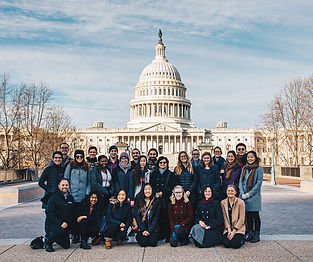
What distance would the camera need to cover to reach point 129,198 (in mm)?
10273

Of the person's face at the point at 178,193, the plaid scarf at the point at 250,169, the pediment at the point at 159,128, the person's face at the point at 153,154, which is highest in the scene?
the pediment at the point at 159,128

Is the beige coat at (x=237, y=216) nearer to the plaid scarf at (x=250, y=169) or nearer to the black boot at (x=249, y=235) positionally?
the black boot at (x=249, y=235)

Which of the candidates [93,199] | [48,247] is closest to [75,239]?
[48,247]

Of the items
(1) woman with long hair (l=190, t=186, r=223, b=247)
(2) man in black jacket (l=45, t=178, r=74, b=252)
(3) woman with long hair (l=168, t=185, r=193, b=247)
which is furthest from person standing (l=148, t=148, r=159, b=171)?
(2) man in black jacket (l=45, t=178, r=74, b=252)

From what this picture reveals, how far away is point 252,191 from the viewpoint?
10.1 m

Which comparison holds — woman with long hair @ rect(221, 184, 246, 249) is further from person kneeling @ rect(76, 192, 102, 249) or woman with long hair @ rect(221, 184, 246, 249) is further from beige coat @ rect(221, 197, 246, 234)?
person kneeling @ rect(76, 192, 102, 249)

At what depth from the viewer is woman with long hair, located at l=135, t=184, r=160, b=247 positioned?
935 cm

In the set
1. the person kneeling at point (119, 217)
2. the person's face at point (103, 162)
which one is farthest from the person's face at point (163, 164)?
the person's face at point (103, 162)

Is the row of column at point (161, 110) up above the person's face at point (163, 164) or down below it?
above

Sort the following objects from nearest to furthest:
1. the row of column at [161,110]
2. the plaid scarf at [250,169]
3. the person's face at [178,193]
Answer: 1. the person's face at [178,193]
2. the plaid scarf at [250,169]
3. the row of column at [161,110]

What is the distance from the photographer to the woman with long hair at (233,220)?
9.09 meters

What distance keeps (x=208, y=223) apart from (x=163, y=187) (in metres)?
1.45

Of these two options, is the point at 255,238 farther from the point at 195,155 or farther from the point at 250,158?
the point at 195,155

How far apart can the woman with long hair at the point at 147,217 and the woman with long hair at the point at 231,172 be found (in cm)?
190
